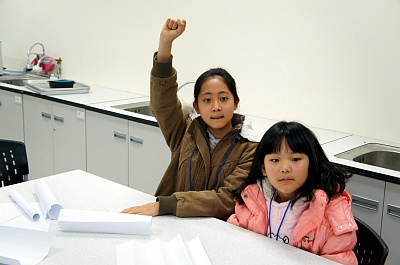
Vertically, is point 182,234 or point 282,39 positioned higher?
point 282,39

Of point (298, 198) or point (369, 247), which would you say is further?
point (298, 198)

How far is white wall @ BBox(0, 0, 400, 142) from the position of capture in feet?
7.93

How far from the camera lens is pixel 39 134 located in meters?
3.54

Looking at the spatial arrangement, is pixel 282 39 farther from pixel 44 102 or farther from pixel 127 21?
pixel 44 102

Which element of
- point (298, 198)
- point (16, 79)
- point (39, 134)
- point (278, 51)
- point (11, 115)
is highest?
point (278, 51)

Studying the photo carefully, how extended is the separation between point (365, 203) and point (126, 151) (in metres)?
1.54

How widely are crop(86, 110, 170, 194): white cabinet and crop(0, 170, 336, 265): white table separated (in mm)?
1075

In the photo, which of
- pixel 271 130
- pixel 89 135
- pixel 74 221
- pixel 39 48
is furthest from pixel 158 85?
pixel 39 48

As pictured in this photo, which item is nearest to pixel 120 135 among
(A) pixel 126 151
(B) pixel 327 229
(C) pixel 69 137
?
(A) pixel 126 151

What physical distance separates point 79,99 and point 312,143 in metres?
2.22

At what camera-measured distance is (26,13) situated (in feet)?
15.0

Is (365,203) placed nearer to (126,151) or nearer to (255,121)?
(255,121)

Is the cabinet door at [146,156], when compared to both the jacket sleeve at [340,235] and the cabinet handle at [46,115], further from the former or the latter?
the jacket sleeve at [340,235]

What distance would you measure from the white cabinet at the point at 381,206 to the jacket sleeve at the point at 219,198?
552mm
